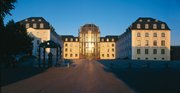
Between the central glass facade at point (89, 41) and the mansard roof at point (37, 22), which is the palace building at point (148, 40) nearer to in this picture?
the mansard roof at point (37, 22)

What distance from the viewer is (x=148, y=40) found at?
3484 inches

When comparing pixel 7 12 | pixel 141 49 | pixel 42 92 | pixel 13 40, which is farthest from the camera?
pixel 141 49

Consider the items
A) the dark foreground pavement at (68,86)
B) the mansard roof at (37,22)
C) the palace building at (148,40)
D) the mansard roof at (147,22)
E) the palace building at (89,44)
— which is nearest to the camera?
the dark foreground pavement at (68,86)

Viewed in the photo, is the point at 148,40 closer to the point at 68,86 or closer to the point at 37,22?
the point at 37,22

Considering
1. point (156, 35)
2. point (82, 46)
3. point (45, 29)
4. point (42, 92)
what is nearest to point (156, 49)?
point (156, 35)

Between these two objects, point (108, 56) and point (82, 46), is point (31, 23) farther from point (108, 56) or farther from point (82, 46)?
point (108, 56)

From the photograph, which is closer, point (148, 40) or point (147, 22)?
point (148, 40)

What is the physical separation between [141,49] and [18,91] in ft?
248

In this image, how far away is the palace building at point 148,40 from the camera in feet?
284

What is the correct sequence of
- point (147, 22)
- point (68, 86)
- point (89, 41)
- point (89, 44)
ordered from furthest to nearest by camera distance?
1. point (89, 41)
2. point (89, 44)
3. point (147, 22)
4. point (68, 86)

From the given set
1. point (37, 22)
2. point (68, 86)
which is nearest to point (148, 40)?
point (37, 22)

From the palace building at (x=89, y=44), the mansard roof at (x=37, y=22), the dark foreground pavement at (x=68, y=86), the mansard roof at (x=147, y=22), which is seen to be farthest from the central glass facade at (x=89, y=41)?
the dark foreground pavement at (x=68, y=86)

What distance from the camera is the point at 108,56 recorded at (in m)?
130

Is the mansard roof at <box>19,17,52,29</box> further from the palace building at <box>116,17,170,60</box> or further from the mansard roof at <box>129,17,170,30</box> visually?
the mansard roof at <box>129,17,170,30</box>
